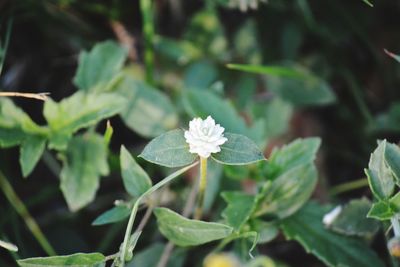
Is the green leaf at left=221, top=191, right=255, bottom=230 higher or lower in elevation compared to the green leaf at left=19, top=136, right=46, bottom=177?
lower

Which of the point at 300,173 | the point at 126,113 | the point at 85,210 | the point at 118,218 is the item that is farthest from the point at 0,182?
the point at 300,173

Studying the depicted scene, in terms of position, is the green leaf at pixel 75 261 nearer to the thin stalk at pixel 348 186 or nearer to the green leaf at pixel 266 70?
the green leaf at pixel 266 70

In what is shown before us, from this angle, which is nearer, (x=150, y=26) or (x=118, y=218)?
(x=118, y=218)

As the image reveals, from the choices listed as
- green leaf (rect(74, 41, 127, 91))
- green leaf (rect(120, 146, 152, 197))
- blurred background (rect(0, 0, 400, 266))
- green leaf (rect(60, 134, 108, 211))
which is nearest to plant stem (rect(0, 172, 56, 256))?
blurred background (rect(0, 0, 400, 266))

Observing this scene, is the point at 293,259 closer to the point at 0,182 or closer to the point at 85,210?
the point at 85,210

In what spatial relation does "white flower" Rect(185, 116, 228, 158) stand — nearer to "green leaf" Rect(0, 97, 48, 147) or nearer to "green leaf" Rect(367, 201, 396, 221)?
"green leaf" Rect(367, 201, 396, 221)

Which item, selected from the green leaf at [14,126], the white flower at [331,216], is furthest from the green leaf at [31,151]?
the white flower at [331,216]

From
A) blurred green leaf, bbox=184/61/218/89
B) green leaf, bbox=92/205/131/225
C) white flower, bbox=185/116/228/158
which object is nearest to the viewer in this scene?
white flower, bbox=185/116/228/158
